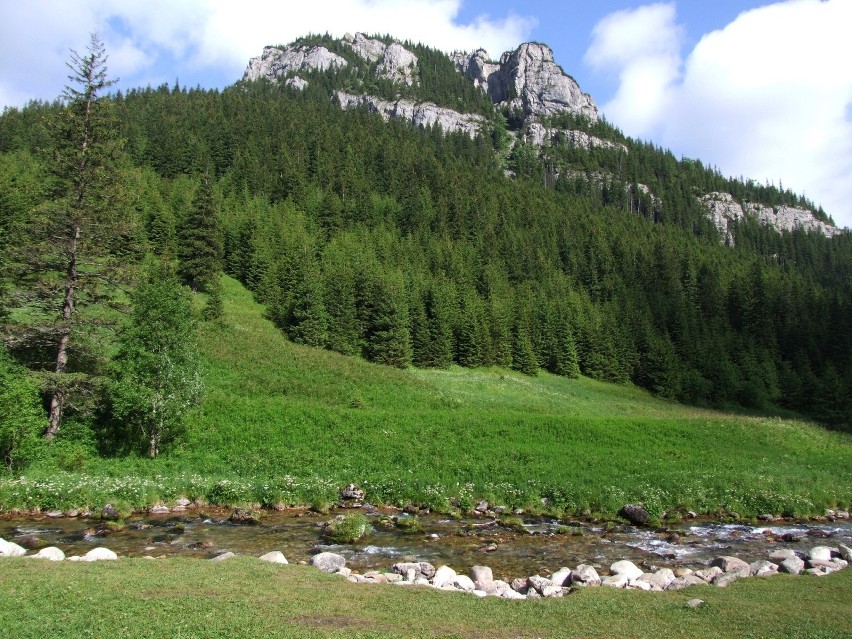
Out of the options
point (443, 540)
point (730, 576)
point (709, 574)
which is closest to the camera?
point (730, 576)

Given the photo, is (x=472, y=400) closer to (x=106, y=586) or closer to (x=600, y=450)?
(x=600, y=450)

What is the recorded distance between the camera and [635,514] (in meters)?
23.6

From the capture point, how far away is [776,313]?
11969cm

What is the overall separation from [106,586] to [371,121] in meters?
180

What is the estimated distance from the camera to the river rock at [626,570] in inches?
600

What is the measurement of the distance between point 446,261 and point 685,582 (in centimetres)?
8960

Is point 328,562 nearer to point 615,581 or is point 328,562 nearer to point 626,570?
point 615,581

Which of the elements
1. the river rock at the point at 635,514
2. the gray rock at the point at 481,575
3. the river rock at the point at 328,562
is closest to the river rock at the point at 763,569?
the river rock at the point at 635,514

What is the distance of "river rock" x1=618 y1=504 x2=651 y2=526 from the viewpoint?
76.7 feet

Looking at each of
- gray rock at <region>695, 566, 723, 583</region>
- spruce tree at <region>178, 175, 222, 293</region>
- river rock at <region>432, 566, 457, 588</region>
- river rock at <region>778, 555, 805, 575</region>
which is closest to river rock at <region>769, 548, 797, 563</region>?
river rock at <region>778, 555, 805, 575</region>

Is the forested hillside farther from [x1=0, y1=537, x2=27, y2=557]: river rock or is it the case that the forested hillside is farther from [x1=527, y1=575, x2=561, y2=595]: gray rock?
[x1=527, y1=575, x2=561, y2=595]: gray rock

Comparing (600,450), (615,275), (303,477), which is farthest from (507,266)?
(303,477)

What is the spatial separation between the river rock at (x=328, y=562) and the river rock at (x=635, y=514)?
14.4 meters

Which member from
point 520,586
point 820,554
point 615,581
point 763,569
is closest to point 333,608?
point 520,586
